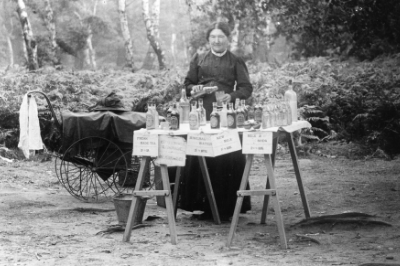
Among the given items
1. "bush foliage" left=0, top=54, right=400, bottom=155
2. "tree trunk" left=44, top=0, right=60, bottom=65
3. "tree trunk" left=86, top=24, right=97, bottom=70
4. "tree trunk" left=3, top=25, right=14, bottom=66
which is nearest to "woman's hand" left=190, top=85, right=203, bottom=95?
"bush foliage" left=0, top=54, right=400, bottom=155

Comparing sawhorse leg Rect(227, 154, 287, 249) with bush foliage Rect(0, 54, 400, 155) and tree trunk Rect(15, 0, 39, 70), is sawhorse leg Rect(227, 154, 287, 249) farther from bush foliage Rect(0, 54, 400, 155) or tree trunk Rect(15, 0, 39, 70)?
tree trunk Rect(15, 0, 39, 70)

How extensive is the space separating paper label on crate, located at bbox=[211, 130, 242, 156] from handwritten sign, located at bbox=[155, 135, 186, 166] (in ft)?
0.99

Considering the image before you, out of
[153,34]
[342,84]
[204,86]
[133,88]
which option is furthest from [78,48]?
[204,86]

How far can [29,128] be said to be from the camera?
7.42 m

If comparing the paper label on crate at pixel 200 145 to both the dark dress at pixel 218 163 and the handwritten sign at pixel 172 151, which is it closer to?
the handwritten sign at pixel 172 151

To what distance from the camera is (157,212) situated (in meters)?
7.45

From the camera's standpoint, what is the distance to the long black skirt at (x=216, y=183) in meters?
6.86

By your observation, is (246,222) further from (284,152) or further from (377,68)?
(377,68)

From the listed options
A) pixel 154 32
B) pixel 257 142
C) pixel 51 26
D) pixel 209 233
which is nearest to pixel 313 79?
pixel 209 233

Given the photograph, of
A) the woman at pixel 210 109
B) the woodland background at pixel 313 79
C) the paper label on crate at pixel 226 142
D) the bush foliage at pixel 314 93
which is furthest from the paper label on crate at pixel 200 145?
the bush foliage at pixel 314 93

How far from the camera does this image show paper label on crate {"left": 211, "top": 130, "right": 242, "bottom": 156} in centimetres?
554

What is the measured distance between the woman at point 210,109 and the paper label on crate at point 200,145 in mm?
1154

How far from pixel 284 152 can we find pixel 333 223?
6.00 m

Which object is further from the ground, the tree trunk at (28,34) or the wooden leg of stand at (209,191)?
the tree trunk at (28,34)
